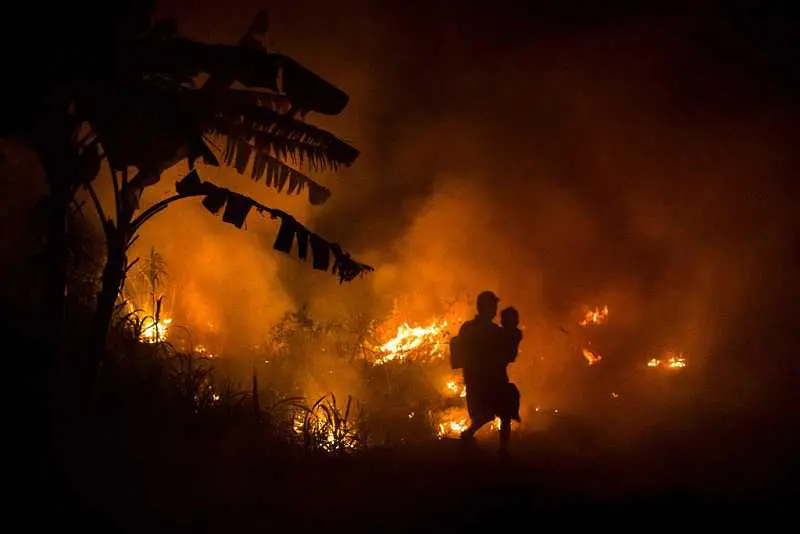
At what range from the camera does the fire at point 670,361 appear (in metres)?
12.4

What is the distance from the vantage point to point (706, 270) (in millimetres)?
13398

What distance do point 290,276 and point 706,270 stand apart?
8534 millimetres

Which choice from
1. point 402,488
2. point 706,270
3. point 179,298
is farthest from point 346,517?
point 706,270

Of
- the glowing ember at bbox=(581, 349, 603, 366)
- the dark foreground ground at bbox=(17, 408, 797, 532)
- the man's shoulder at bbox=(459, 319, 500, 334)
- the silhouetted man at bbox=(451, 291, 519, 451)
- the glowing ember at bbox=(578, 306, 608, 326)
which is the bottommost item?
the dark foreground ground at bbox=(17, 408, 797, 532)

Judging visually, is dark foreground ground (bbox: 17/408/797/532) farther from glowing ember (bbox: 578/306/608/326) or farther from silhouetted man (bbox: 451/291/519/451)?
glowing ember (bbox: 578/306/608/326)

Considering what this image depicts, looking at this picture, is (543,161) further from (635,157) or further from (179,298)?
(179,298)

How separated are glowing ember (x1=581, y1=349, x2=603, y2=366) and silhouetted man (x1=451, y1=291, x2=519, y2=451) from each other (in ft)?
A: 17.6

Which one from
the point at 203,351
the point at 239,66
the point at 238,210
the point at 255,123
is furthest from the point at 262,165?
the point at 203,351

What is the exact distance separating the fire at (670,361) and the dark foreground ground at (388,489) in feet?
15.1

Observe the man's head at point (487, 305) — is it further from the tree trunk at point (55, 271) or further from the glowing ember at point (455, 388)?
the tree trunk at point (55, 271)

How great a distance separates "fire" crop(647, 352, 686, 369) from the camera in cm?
1242

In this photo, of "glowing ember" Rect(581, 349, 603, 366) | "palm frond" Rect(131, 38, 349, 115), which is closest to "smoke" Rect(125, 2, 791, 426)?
"glowing ember" Rect(581, 349, 603, 366)

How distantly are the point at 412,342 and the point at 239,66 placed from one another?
6.99 meters

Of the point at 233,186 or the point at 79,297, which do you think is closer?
the point at 79,297
